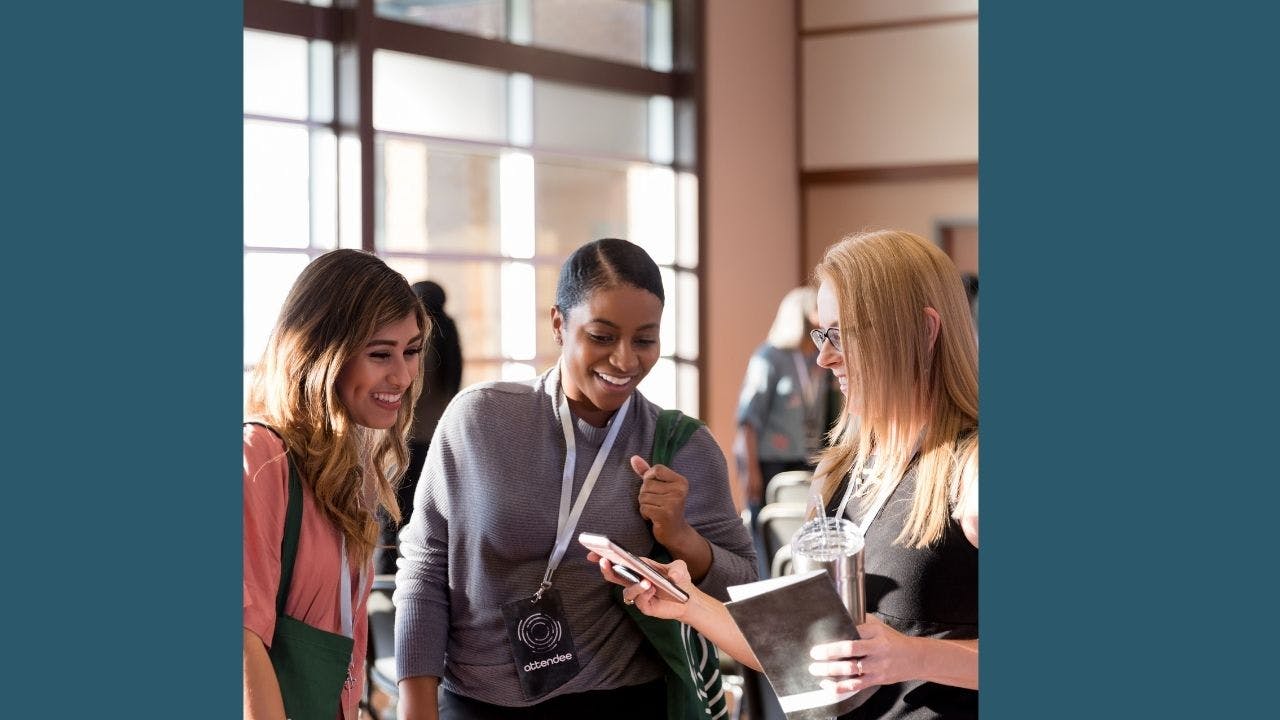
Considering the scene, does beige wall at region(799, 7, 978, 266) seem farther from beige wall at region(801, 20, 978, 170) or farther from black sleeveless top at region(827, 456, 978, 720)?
black sleeveless top at region(827, 456, 978, 720)

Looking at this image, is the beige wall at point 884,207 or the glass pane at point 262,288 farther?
the beige wall at point 884,207

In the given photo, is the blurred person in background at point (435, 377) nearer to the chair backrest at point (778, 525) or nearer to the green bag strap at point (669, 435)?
the chair backrest at point (778, 525)

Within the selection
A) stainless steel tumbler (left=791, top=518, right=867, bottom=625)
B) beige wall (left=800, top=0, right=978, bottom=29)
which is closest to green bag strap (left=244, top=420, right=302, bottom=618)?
stainless steel tumbler (left=791, top=518, right=867, bottom=625)

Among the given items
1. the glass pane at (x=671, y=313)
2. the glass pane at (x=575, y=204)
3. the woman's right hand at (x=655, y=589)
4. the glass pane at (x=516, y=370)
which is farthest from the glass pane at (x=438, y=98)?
the woman's right hand at (x=655, y=589)

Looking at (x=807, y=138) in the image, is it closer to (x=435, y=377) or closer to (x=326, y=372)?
(x=435, y=377)

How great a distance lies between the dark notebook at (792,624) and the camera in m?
1.25

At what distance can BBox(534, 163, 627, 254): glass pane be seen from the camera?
6.44 m

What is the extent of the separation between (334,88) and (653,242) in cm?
241

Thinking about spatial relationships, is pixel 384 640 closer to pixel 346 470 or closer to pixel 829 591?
pixel 346 470

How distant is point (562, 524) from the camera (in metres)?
1.67

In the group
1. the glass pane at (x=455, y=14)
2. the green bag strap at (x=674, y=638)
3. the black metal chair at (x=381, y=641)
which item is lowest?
the black metal chair at (x=381, y=641)

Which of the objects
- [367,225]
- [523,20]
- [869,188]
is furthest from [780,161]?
[367,225]

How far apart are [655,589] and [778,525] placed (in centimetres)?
208

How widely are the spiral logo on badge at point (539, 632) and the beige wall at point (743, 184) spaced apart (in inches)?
219
